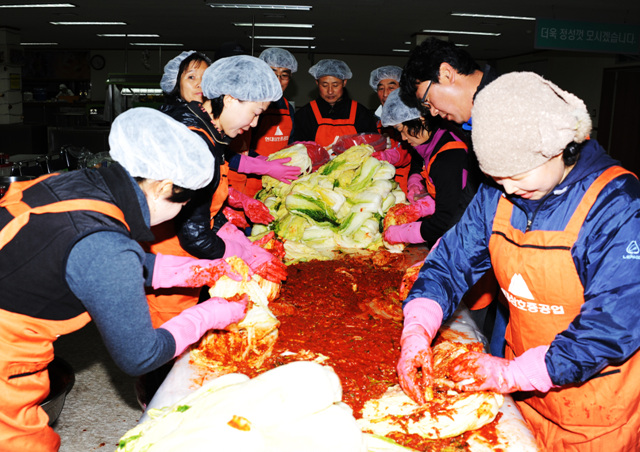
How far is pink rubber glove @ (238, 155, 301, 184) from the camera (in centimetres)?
412

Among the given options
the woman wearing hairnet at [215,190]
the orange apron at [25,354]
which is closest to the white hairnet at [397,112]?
the woman wearing hairnet at [215,190]

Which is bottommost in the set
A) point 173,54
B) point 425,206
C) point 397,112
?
point 425,206

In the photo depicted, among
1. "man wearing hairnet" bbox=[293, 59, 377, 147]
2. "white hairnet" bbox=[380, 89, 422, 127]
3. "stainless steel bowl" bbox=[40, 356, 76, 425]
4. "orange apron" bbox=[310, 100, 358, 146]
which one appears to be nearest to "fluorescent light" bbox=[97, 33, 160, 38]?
"man wearing hairnet" bbox=[293, 59, 377, 147]

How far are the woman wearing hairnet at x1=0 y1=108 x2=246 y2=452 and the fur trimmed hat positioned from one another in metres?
0.99

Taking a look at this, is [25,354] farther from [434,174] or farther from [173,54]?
[173,54]

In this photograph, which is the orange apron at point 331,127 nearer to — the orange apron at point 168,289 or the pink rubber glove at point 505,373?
the orange apron at point 168,289

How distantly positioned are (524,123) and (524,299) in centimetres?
66

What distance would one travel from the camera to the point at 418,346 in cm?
191

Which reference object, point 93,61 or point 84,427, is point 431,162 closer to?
point 84,427

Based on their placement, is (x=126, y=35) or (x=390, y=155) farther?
(x=126, y=35)

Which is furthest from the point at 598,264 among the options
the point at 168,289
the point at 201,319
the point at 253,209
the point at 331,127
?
the point at 331,127

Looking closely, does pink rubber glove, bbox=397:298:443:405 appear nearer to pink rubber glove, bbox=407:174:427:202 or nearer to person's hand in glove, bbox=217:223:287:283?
person's hand in glove, bbox=217:223:287:283

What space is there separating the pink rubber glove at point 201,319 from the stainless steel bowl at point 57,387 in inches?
26.8

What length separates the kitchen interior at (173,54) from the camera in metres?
4.70
